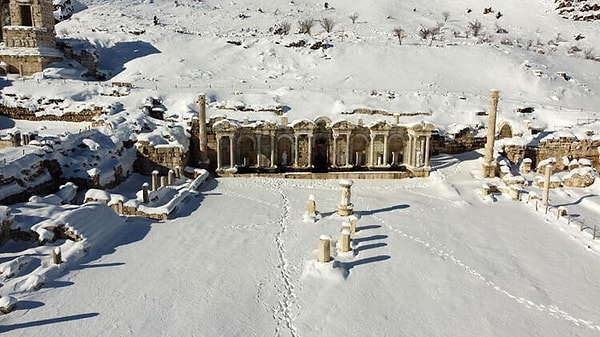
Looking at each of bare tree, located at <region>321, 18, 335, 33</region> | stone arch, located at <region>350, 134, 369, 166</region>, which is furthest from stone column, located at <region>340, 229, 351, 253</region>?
bare tree, located at <region>321, 18, 335, 33</region>

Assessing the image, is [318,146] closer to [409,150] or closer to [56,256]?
[409,150]

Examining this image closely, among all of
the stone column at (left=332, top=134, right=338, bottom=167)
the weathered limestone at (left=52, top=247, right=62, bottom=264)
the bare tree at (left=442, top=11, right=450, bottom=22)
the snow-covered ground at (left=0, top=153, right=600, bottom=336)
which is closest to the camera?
the snow-covered ground at (left=0, top=153, right=600, bottom=336)

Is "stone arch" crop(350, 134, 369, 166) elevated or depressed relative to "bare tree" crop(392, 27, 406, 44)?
depressed

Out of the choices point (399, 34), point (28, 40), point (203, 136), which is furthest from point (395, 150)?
point (28, 40)

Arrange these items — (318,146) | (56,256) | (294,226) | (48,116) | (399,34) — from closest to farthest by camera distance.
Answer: (56,256), (294,226), (318,146), (48,116), (399,34)

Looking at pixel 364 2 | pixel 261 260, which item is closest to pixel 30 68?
pixel 261 260

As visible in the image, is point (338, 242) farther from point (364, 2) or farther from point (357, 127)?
point (364, 2)

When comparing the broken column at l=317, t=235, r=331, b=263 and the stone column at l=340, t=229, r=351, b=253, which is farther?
the stone column at l=340, t=229, r=351, b=253

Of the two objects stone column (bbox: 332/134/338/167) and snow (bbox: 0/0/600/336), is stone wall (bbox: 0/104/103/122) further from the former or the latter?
stone column (bbox: 332/134/338/167)
